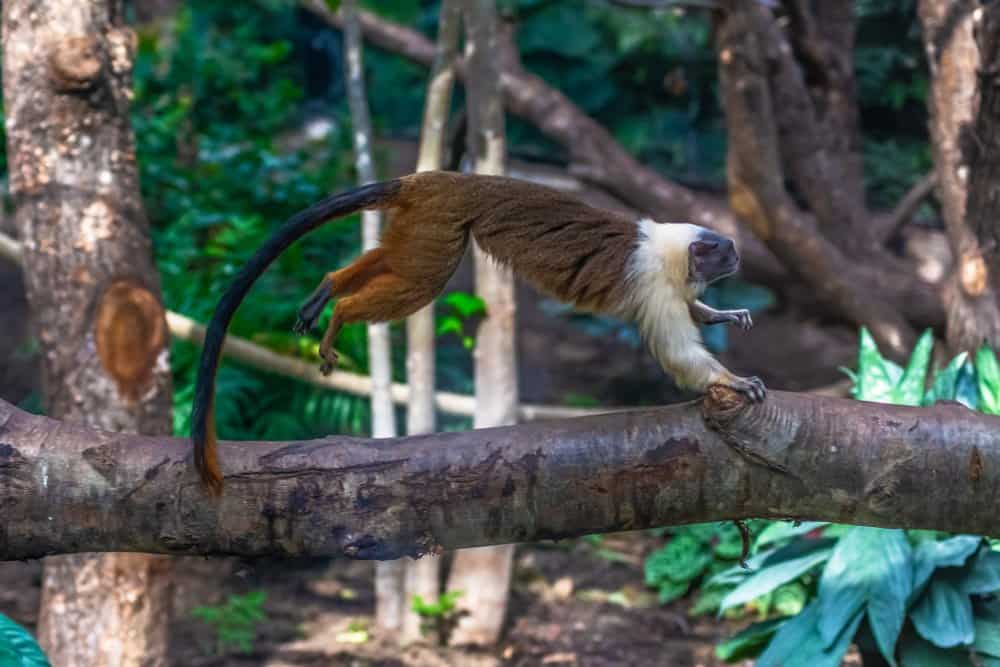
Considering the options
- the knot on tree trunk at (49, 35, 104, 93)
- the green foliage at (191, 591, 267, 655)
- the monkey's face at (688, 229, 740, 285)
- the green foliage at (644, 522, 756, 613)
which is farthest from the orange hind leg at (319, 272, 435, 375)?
the green foliage at (644, 522, 756, 613)

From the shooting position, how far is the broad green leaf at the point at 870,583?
3.25 m

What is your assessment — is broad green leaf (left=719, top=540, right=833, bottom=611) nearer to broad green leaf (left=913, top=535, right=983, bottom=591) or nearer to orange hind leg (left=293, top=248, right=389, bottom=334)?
broad green leaf (left=913, top=535, right=983, bottom=591)

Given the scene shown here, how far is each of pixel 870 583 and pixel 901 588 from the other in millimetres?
92

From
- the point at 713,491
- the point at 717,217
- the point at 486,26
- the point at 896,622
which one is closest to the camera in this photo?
the point at 713,491

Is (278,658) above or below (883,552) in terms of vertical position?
below

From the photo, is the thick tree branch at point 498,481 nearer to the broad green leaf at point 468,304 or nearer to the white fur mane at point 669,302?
the white fur mane at point 669,302

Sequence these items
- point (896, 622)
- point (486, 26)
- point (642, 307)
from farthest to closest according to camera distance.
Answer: point (486, 26) < point (896, 622) < point (642, 307)

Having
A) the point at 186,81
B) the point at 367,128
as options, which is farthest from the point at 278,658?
the point at 186,81

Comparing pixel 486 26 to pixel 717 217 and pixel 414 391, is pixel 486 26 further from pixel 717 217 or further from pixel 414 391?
pixel 717 217

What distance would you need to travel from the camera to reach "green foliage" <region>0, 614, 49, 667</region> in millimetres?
2111

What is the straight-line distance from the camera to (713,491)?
2195mm

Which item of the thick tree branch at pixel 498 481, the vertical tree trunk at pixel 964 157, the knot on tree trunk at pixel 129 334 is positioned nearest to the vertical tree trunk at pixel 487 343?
the knot on tree trunk at pixel 129 334

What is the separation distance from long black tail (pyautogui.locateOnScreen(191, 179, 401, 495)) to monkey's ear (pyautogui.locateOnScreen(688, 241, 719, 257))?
82cm

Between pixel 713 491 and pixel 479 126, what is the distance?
2703 millimetres
